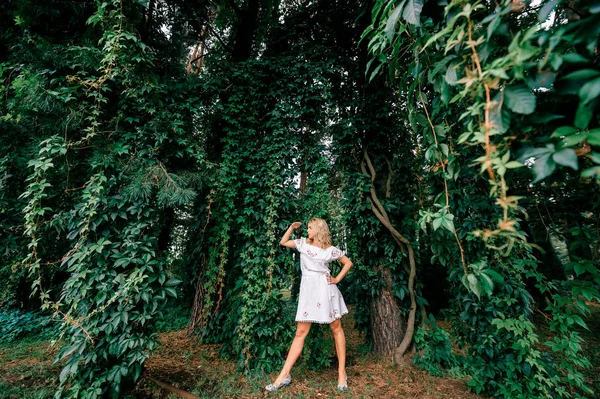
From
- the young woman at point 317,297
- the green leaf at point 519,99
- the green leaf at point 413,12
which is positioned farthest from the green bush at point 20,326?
the green leaf at point 519,99

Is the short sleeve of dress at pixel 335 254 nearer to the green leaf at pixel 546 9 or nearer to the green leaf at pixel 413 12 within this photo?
the green leaf at pixel 413 12

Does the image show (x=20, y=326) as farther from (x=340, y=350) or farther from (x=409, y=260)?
(x=409, y=260)

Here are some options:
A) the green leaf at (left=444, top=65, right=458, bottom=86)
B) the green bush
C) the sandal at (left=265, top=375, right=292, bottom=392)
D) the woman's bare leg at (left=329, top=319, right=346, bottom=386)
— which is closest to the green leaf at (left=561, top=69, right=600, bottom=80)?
the green leaf at (left=444, top=65, right=458, bottom=86)

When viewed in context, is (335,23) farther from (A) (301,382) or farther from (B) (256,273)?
(A) (301,382)

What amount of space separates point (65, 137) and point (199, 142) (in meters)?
1.25

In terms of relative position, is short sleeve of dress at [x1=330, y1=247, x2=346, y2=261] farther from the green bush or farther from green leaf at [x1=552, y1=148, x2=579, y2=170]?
the green bush

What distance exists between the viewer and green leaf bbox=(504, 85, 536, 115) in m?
0.78

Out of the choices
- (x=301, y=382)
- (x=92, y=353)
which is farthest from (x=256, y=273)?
(x=92, y=353)

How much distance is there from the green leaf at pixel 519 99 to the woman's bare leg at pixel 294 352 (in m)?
2.63

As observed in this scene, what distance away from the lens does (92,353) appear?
2.22m

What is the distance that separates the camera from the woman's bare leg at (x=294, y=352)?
265cm

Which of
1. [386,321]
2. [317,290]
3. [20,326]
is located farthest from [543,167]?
[20,326]

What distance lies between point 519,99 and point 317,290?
2442 mm

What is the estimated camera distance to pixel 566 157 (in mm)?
747
